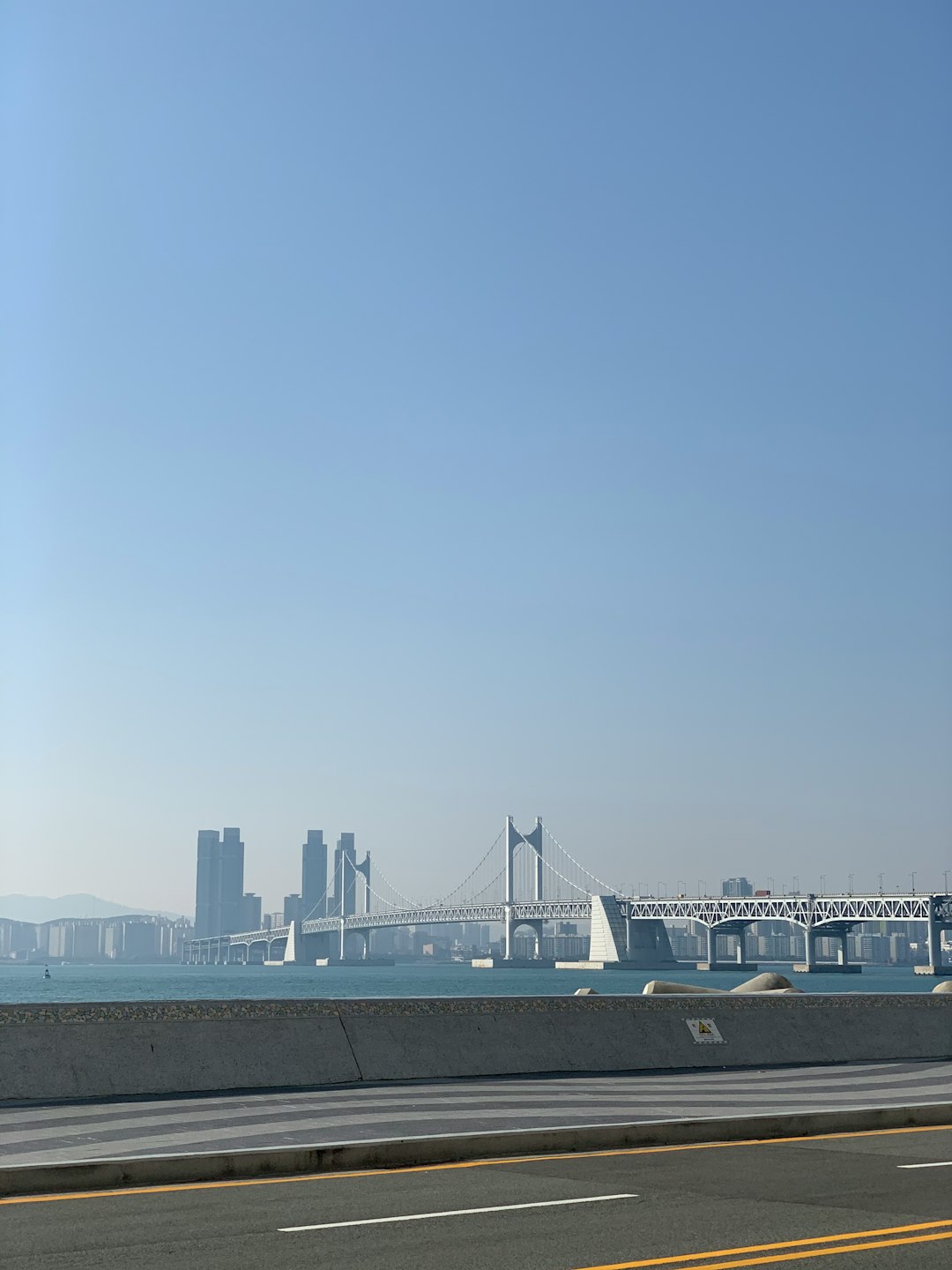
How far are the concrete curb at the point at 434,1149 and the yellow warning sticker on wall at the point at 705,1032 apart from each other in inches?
208

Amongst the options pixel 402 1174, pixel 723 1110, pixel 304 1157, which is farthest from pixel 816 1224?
pixel 723 1110

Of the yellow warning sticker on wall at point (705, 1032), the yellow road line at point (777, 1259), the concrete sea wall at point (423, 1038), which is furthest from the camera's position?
the yellow warning sticker on wall at point (705, 1032)

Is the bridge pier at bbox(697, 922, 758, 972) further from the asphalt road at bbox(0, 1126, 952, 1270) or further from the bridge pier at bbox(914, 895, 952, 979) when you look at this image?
the asphalt road at bbox(0, 1126, 952, 1270)

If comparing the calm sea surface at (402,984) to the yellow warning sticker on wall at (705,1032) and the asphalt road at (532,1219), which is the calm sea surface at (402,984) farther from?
the asphalt road at (532,1219)

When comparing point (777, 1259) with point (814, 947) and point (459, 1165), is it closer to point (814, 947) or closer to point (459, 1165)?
point (459, 1165)

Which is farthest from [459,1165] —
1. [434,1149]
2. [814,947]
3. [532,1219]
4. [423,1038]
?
[814,947]

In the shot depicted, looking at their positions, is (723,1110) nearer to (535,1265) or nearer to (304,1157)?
(304,1157)

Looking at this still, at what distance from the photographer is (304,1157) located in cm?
1136

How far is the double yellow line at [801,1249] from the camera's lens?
757 cm

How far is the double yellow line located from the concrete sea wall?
9.48 metres

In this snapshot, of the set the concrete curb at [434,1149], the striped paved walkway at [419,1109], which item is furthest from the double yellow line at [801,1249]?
the striped paved walkway at [419,1109]

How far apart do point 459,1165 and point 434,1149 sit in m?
0.27

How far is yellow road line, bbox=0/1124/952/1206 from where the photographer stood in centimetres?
1024

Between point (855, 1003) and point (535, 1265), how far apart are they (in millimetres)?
15929
